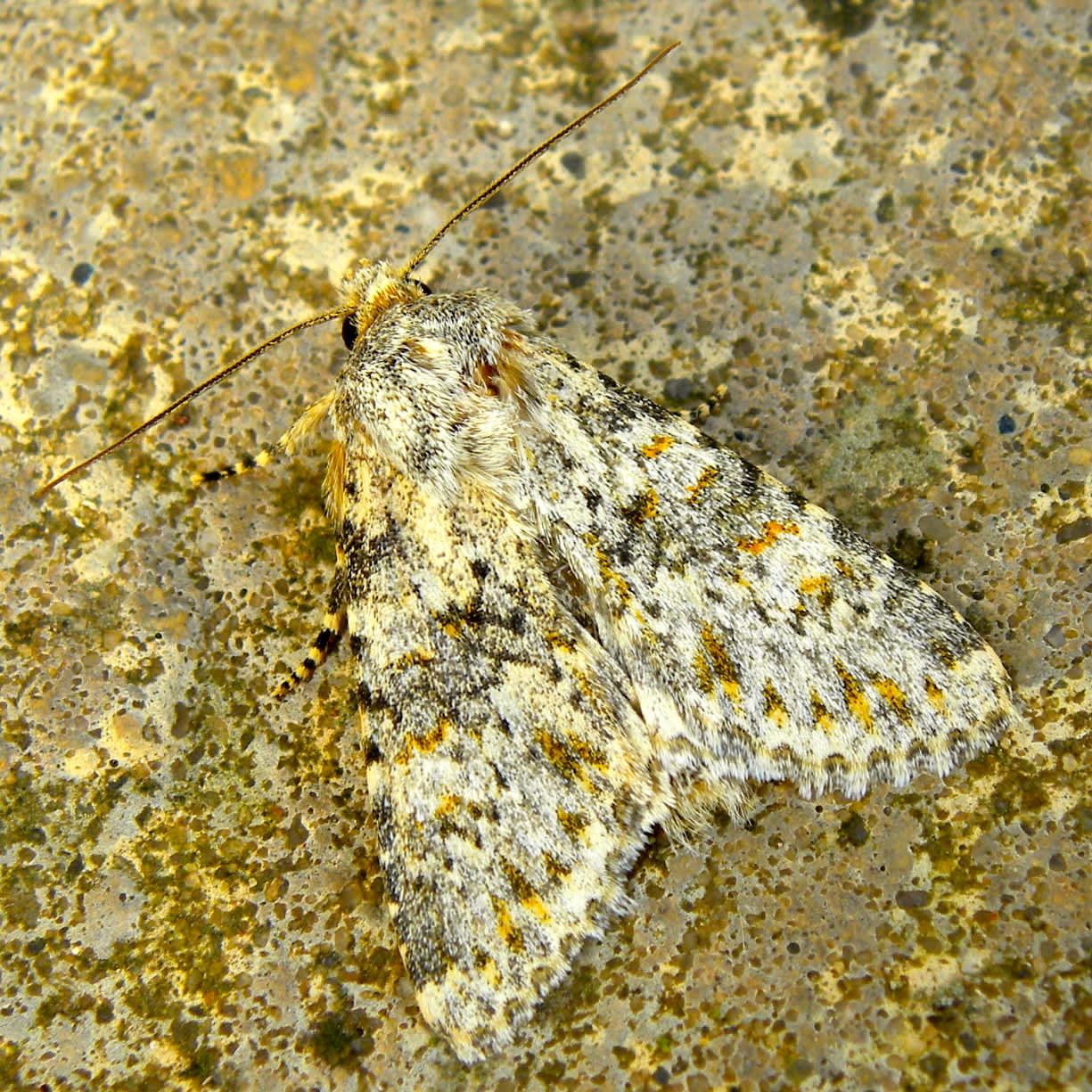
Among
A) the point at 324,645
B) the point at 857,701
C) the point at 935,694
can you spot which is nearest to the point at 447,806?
the point at 324,645

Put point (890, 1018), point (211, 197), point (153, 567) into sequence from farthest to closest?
point (211, 197)
point (153, 567)
point (890, 1018)

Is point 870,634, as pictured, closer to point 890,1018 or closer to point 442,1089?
point 890,1018

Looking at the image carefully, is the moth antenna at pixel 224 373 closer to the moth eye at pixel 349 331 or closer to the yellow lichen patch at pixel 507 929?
the moth eye at pixel 349 331

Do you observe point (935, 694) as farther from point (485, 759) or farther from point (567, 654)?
point (485, 759)

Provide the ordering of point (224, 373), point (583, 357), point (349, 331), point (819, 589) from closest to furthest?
1. point (819, 589)
2. point (224, 373)
3. point (349, 331)
4. point (583, 357)

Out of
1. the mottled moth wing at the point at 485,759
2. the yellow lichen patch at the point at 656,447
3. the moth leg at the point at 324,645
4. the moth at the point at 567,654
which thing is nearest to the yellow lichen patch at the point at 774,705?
the moth at the point at 567,654

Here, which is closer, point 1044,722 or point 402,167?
point 1044,722

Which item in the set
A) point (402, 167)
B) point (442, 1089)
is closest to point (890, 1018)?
point (442, 1089)
